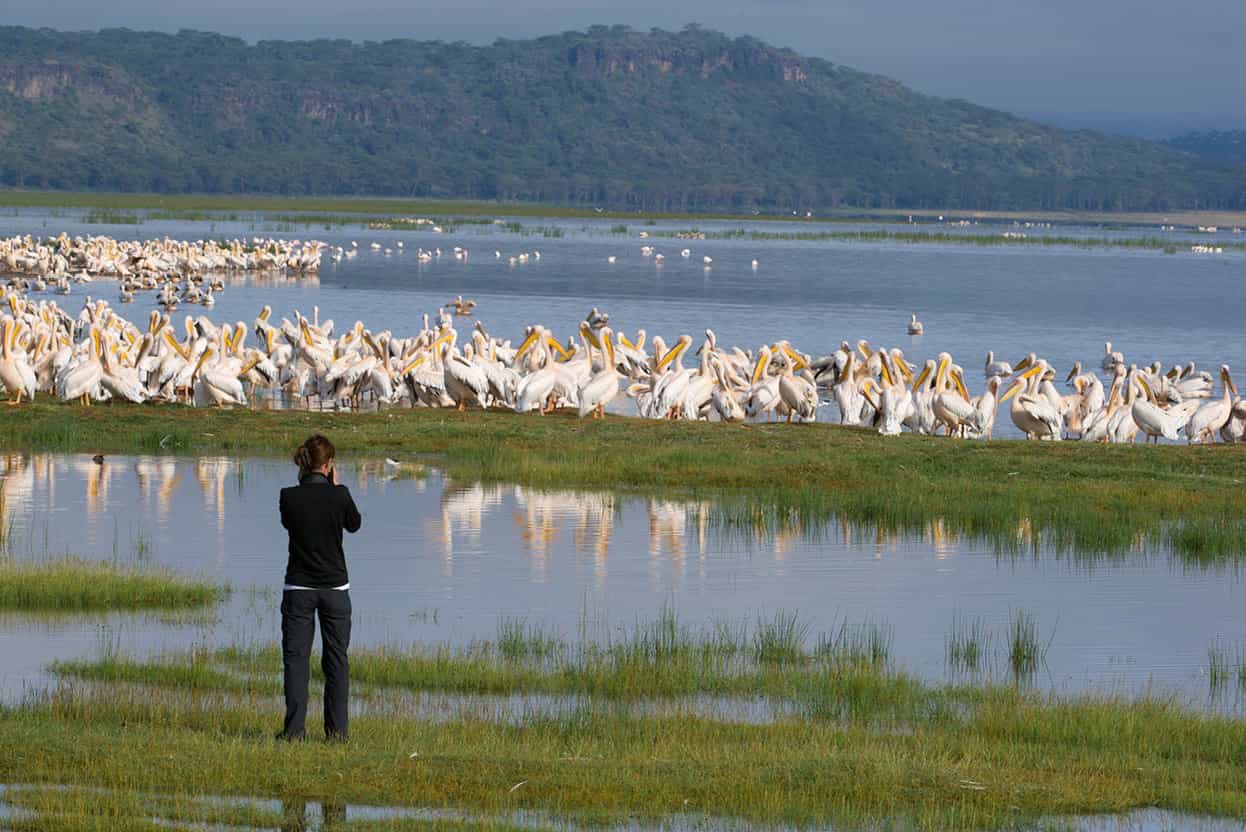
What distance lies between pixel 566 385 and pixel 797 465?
462cm

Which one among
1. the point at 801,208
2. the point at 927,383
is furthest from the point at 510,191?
the point at 927,383

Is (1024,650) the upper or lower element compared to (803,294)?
lower

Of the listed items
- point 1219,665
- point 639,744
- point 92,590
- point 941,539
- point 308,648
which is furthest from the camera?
point 941,539

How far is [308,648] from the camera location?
801 centimetres

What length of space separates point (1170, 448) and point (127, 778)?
13557mm

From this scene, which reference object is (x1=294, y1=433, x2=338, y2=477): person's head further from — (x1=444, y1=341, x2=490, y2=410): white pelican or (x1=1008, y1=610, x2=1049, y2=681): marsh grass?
(x1=444, y1=341, x2=490, y2=410): white pelican

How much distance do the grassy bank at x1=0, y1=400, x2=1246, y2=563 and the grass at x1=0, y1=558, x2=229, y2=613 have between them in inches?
182

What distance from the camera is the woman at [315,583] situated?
25.6ft

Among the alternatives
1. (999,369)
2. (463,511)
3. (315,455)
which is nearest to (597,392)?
(463,511)

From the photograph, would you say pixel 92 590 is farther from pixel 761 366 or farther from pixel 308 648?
pixel 761 366

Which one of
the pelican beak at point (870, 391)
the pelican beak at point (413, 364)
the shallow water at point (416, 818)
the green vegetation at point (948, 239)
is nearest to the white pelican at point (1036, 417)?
the pelican beak at point (870, 391)

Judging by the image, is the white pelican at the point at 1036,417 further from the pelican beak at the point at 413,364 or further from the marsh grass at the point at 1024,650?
the marsh grass at the point at 1024,650

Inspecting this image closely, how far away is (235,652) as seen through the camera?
9.98 metres

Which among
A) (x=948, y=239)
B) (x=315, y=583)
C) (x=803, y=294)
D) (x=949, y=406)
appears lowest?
(x=949, y=406)
